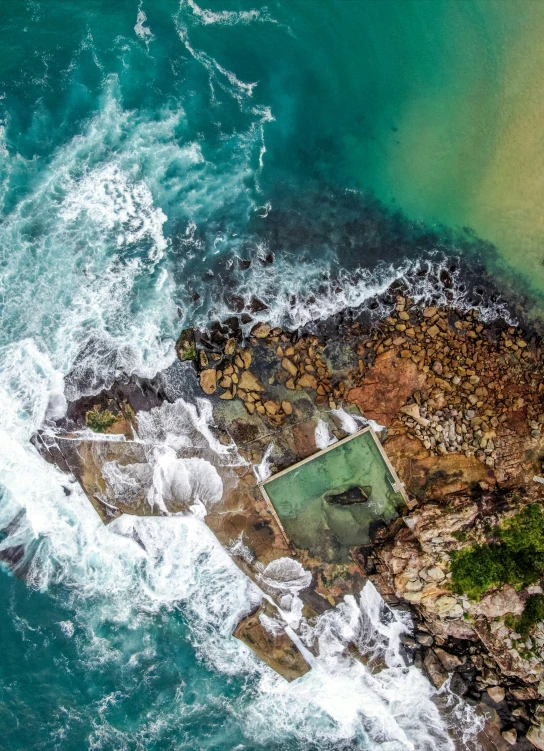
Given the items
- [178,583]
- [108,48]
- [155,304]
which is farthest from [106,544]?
[108,48]

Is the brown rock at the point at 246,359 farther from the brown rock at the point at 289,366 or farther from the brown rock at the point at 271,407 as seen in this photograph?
the brown rock at the point at 271,407

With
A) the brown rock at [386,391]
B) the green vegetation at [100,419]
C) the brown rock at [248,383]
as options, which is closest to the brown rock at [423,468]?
the brown rock at [386,391]

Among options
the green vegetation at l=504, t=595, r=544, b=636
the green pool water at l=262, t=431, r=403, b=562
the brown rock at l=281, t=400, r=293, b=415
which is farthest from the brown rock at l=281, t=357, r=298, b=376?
the green vegetation at l=504, t=595, r=544, b=636

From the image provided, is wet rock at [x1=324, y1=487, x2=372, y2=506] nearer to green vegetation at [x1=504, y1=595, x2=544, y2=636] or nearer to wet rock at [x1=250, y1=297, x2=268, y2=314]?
green vegetation at [x1=504, y1=595, x2=544, y2=636]

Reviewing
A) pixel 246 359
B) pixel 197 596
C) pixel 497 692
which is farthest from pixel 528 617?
pixel 246 359

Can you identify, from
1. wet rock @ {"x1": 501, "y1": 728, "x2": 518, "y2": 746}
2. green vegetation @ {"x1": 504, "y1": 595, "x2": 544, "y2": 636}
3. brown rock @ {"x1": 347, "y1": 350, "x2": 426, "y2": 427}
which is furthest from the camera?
brown rock @ {"x1": 347, "y1": 350, "x2": 426, "y2": 427}

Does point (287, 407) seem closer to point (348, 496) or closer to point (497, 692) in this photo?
point (348, 496)

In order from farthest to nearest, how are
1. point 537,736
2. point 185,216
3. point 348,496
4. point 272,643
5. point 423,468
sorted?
point 185,216, point 272,643, point 423,468, point 348,496, point 537,736
